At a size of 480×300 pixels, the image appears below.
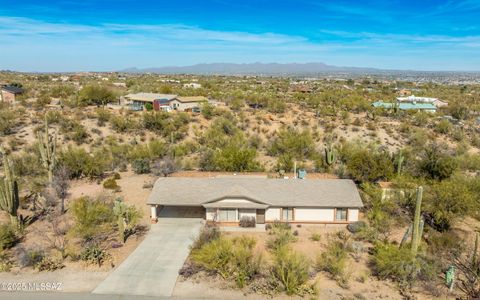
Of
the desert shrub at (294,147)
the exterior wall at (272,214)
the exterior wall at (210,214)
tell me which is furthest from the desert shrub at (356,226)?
the desert shrub at (294,147)

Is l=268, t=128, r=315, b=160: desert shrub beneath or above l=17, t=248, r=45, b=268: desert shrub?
above

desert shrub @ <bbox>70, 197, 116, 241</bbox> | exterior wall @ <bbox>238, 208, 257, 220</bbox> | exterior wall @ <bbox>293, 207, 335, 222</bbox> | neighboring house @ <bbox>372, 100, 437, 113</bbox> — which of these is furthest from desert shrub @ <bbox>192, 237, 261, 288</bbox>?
neighboring house @ <bbox>372, 100, 437, 113</bbox>

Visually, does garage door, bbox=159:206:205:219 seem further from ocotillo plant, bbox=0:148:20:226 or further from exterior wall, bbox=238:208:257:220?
ocotillo plant, bbox=0:148:20:226

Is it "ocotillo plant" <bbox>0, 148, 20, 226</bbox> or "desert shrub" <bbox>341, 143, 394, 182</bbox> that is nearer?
"ocotillo plant" <bbox>0, 148, 20, 226</bbox>

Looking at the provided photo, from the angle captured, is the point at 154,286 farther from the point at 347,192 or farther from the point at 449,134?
the point at 449,134

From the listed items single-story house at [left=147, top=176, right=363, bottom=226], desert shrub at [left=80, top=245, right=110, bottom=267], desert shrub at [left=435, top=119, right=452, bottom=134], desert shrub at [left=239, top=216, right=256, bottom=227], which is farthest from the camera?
desert shrub at [left=435, top=119, right=452, bottom=134]

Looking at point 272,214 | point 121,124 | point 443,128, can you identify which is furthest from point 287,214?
point 443,128

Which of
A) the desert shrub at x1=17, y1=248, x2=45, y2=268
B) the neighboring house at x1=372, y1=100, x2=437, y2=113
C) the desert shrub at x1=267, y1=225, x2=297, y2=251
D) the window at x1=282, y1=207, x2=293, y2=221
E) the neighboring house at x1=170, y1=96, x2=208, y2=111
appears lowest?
the desert shrub at x1=267, y1=225, x2=297, y2=251
